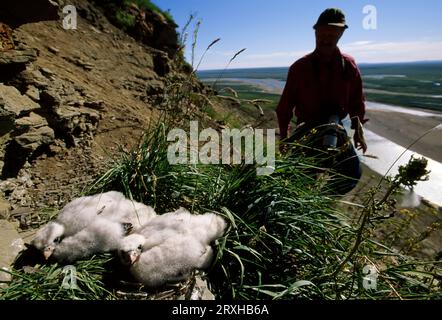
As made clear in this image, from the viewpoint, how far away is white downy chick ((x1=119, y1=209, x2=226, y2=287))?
212cm

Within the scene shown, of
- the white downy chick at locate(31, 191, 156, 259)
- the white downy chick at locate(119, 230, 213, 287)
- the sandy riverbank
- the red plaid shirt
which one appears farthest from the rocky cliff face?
the sandy riverbank

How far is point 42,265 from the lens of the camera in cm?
218

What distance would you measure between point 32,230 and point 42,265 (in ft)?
1.87

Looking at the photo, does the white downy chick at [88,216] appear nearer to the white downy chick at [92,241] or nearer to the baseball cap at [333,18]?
the white downy chick at [92,241]

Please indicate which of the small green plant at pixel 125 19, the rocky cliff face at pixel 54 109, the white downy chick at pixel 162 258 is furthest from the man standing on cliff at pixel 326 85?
the small green plant at pixel 125 19

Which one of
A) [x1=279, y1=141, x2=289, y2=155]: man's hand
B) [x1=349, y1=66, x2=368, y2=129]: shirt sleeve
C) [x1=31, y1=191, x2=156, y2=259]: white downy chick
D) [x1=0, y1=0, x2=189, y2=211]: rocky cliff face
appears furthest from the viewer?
[x1=349, y1=66, x2=368, y2=129]: shirt sleeve

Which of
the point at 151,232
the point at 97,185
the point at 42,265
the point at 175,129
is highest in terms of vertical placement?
the point at 175,129

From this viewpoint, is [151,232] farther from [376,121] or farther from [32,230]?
[376,121]

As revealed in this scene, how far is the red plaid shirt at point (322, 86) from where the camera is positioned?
387 cm

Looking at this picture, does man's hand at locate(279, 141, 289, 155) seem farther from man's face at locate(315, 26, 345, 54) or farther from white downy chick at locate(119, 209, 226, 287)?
man's face at locate(315, 26, 345, 54)

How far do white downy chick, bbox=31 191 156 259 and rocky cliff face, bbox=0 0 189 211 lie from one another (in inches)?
31.5

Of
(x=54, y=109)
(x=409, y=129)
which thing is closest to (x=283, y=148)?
(x=54, y=109)

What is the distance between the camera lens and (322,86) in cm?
388
